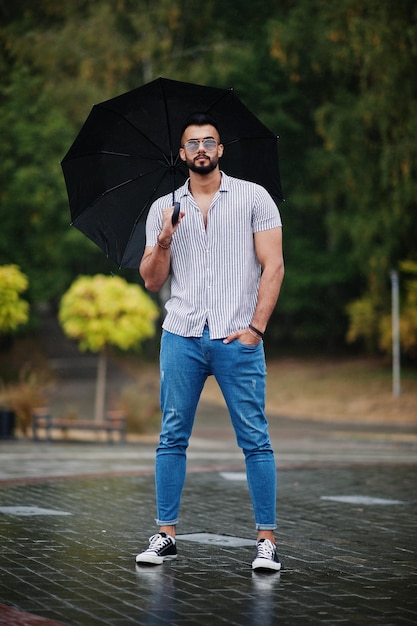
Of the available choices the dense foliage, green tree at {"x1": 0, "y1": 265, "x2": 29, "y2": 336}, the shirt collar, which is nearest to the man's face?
the shirt collar

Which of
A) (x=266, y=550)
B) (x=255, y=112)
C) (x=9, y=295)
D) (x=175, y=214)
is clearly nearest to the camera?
(x=175, y=214)

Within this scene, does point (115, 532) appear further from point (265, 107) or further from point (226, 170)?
point (265, 107)

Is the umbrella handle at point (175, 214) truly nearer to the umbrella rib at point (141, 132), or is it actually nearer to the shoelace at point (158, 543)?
the umbrella rib at point (141, 132)

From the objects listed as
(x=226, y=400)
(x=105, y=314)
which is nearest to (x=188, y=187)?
(x=226, y=400)

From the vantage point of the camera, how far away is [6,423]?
24.0 meters

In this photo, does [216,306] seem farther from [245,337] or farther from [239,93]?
[239,93]

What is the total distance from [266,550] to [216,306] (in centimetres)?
119

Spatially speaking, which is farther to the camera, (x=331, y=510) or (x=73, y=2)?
(x=73, y=2)

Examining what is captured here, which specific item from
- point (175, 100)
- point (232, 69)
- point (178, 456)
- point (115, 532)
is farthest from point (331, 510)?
point (232, 69)

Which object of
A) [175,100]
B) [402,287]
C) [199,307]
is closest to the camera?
[199,307]

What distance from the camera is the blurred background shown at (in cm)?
3997

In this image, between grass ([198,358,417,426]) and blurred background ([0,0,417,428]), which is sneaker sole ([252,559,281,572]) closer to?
grass ([198,358,417,426])

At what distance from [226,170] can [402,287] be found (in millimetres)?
33400

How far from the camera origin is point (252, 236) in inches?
242
